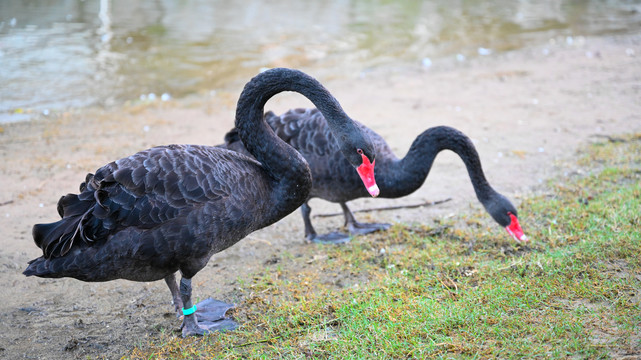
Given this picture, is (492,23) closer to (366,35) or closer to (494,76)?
(366,35)

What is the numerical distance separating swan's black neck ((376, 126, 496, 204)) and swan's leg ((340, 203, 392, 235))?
537 millimetres

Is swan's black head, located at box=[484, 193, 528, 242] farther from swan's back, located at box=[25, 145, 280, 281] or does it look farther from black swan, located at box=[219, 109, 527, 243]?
swan's back, located at box=[25, 145, 280, 281]

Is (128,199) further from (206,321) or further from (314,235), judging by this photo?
(314,235)

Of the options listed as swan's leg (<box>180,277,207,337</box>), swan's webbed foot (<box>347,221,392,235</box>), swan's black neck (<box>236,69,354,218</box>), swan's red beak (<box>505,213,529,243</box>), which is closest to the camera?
swan's leg (<box>180,277,207,337</box>)

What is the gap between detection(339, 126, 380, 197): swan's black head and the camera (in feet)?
13.0

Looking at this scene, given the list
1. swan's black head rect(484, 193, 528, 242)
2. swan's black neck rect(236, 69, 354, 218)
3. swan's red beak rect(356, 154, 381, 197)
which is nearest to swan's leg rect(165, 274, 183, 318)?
swan's black neck rect(236, 69, 354, 218)

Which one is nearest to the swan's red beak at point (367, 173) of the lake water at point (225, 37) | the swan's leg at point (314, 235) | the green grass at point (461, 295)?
the green grass at point (461, 295)

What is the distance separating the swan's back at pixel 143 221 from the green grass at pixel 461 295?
0.59 metres

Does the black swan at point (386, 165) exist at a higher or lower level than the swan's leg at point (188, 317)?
higher

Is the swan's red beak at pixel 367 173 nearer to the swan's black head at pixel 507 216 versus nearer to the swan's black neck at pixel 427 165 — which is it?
the swan's black neck at pixel 427 165

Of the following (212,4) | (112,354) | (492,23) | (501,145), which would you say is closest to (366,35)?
(492,23)

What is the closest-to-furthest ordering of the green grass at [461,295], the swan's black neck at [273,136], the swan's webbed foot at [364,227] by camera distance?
1. the green grass at [461,295]
2. the swan's black neck at [273,136]
3. the swan's webbed foot at [364,227]

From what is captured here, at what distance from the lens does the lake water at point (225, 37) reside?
394 inches

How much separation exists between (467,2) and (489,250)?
15.1 metres
